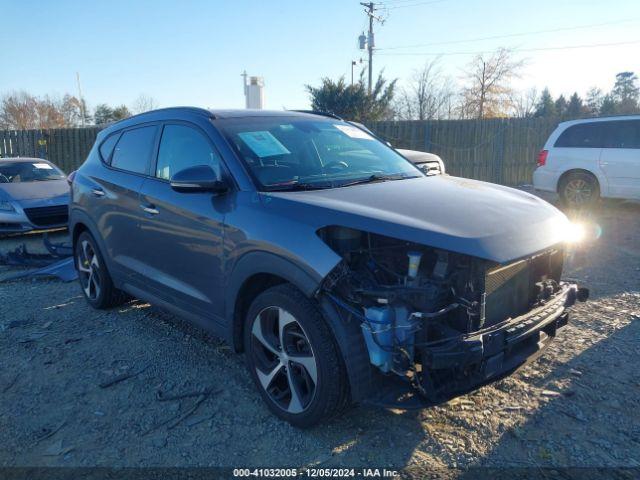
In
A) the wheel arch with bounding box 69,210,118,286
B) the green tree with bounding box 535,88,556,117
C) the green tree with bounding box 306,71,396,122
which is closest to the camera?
the wheel arch with bounding box 69,210,118,286

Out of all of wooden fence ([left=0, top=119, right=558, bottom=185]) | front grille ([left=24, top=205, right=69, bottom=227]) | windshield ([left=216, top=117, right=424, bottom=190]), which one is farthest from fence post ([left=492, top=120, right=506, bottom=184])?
windshield ([left=216, top=117, right=424, bottom=190])

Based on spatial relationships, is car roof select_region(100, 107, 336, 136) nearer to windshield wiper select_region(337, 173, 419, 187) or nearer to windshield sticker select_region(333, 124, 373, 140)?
windshield sticker select_region(333, 124, 373, 140)

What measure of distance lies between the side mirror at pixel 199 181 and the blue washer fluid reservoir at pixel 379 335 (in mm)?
1302

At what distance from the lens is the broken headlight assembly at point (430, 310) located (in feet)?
8.45

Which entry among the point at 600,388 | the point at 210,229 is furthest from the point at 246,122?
the point at 600,388

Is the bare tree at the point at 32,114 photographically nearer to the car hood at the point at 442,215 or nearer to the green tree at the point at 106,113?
the green tree at the point at 106,113

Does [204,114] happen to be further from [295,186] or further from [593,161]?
[593,161]

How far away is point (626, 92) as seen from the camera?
5575 centimetres

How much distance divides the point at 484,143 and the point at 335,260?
14871 mm

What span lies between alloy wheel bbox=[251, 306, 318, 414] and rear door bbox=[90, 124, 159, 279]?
156cm

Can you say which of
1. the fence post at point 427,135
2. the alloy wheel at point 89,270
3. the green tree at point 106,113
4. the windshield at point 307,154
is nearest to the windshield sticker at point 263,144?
the windshield at point 307,154

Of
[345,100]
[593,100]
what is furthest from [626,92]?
[345,100]

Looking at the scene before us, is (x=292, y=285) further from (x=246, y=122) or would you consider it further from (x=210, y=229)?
(x=246, y=122)

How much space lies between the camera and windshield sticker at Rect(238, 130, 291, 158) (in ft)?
11.7
